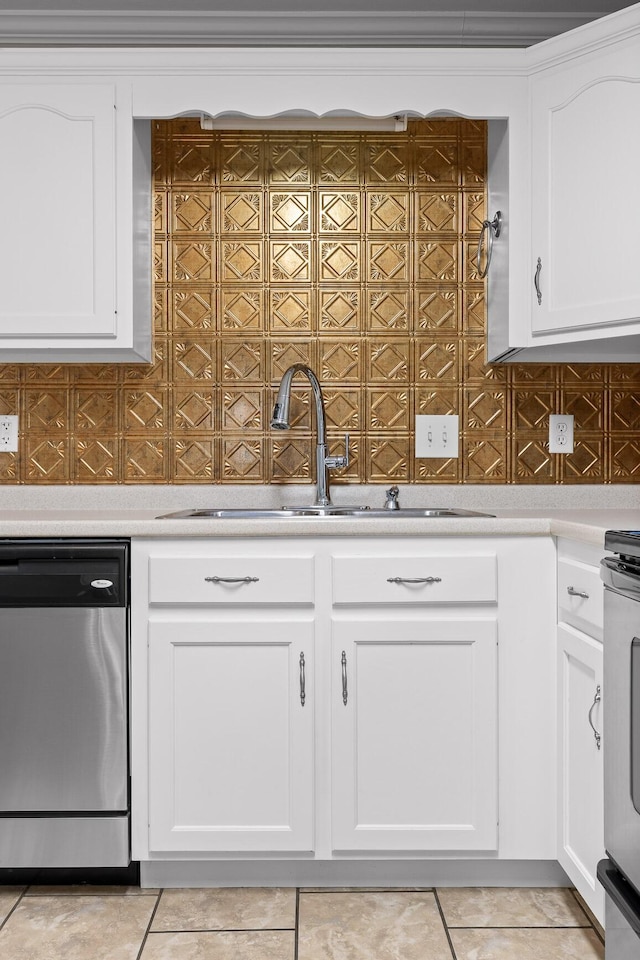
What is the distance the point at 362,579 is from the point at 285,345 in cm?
89

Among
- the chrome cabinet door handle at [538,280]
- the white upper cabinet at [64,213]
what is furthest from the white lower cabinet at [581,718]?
the white upper cabinet at [64,213]

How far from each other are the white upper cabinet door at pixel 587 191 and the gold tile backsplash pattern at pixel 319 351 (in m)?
0.32

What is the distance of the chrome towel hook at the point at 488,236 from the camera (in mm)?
2164

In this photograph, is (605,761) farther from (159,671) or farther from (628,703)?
(159,671)

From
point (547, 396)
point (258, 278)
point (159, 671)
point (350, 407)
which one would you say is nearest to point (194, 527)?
point (159, 671)

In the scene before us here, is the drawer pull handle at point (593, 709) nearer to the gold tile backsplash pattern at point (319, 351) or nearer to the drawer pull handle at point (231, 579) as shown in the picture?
the drawer pull handle at point (231, 579)

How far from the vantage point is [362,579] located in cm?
176

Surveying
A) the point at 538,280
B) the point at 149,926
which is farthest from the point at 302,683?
the point at 538,280

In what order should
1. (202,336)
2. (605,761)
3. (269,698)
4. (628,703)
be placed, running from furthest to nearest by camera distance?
(202,336) < (269,698) < (605,761) < (628,703)

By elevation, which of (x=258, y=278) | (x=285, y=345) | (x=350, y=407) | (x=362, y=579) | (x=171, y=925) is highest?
(x=258, y=278)

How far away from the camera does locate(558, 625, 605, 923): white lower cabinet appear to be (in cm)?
151

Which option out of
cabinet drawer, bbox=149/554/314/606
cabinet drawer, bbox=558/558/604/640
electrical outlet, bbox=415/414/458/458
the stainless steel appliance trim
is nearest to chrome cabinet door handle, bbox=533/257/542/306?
electrical outlet, bbox=415/414/458/458

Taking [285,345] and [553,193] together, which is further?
[285,345]

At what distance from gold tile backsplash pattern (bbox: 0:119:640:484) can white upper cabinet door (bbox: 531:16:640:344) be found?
0.32 meters
